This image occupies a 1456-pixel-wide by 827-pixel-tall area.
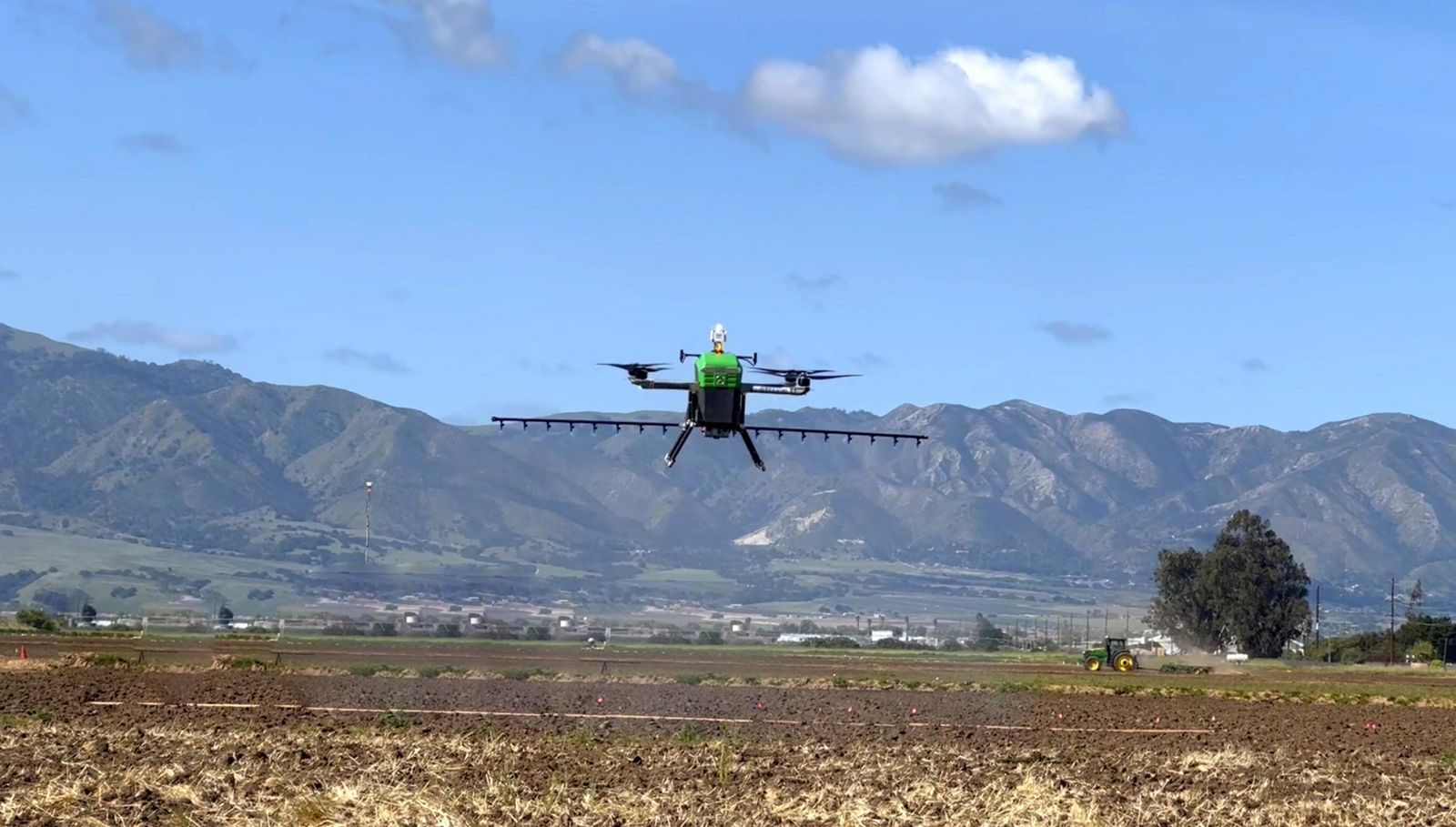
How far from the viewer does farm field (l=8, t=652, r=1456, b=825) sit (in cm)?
2848

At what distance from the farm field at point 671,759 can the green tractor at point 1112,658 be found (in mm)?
40067

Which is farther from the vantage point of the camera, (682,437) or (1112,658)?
(1112,658)

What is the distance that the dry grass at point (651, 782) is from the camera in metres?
27.9

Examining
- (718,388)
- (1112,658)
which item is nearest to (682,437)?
(718,388)

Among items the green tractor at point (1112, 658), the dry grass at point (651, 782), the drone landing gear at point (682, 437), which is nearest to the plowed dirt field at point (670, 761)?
the dry grass at point (651, 782)

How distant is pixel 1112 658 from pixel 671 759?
2704 inches

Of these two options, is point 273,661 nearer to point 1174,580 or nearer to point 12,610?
point 12,610

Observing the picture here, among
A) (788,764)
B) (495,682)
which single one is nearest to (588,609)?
(495,682)

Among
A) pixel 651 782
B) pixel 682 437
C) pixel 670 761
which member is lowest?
pixel 651 782

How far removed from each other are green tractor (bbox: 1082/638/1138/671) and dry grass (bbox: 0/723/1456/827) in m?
60.0

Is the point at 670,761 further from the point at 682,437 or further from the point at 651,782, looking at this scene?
the point at 682,437

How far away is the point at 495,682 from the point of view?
6412 centimetres

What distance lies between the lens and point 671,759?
3588cm

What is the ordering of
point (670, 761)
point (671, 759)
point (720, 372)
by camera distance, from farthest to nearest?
point (720, 372), point (671, 759), point (670, 761)
